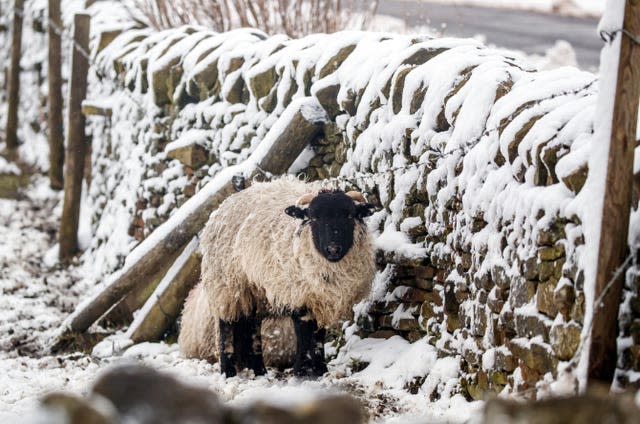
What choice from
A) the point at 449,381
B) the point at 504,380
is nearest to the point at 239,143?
the point at 449,381

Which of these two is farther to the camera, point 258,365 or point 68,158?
point 68,158

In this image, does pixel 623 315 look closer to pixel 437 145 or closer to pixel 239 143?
pixel 437 145

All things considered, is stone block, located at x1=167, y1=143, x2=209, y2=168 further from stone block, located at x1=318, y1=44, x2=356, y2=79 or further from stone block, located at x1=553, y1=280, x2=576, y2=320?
stone block, located at x1=553, y1=280, x2=576, y2=320

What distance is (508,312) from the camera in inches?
158

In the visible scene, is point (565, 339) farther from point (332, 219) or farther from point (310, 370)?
point (310, 370)

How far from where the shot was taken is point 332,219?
511 centimetres

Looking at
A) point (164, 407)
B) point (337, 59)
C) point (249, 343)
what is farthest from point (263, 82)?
point (164, 407)

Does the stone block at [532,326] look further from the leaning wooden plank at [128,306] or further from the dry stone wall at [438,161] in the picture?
the leaning wooden plank at [128,306]

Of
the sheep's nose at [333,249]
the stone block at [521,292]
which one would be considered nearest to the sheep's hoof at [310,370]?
the sheep's nose at [333,249]

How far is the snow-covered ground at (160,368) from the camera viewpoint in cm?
440

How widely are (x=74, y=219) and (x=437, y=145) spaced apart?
21.0 feet

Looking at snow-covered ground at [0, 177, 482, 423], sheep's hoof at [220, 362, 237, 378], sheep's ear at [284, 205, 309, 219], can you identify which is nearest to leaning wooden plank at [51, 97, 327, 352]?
snow-covered ground at [0, 177, 482, 423]

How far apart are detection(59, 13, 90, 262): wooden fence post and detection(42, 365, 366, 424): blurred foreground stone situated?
8506 millimetres

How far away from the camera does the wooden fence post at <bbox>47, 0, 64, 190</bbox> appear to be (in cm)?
1162
